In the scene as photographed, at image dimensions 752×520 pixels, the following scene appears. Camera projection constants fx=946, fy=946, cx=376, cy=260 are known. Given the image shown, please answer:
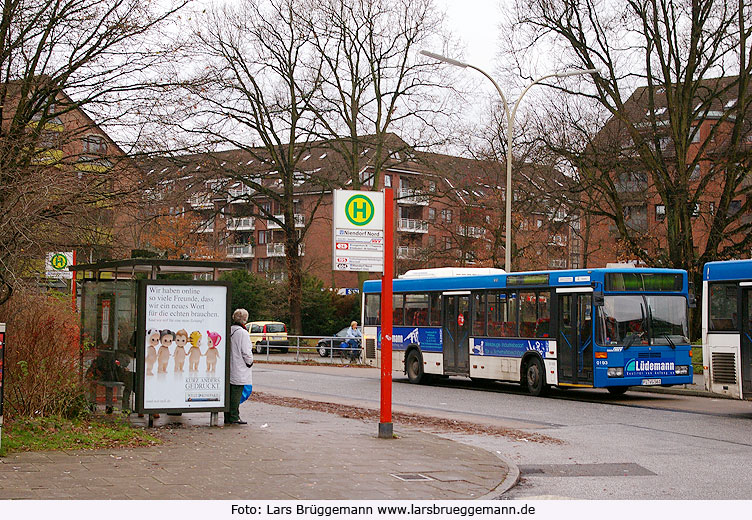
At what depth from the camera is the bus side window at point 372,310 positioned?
92.1 feet

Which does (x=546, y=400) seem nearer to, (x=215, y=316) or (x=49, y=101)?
(x=215, y=316)

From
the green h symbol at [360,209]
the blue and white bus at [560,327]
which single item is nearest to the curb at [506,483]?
the green h symbol at [360,209]

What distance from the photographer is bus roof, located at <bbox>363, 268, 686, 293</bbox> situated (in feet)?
66.0

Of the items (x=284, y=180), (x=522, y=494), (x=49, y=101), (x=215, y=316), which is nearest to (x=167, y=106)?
(x=49, y=101)

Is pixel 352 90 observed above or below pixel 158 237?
above

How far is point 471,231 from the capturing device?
5122 cm

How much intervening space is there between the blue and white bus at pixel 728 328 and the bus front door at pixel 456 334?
773cm

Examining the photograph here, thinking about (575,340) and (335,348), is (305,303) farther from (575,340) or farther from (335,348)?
(575,340)

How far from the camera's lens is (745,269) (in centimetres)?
1658

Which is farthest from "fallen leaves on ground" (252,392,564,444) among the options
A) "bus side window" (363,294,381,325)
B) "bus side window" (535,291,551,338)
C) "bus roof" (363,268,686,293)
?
"bus side window" (363,294,381,325)

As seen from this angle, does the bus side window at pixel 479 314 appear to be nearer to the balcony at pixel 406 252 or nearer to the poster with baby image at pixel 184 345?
the poster with baby image at pixel 184 345

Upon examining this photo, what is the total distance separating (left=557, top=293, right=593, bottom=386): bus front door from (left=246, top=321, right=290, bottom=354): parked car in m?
21.7

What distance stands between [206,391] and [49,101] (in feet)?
17.7

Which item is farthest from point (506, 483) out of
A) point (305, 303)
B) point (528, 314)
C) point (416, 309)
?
point (305, 303)
